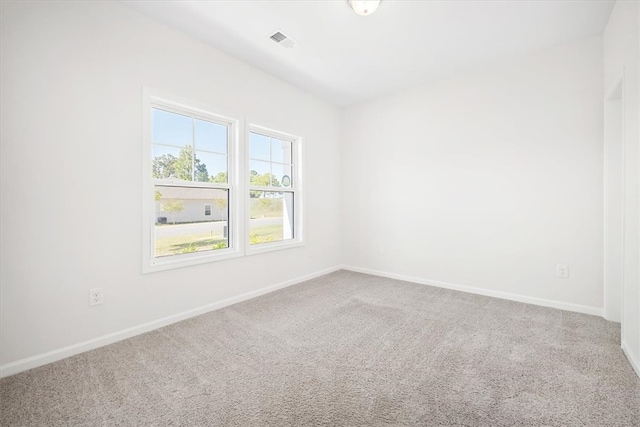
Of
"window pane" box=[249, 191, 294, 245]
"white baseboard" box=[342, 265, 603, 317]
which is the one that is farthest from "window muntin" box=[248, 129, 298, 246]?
"white baseboard" box=[342, 265, 603, 317]

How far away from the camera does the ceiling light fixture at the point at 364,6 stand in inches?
85.9

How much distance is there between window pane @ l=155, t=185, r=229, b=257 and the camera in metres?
2.64

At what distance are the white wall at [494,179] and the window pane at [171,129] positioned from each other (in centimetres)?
269

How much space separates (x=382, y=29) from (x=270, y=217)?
2.49 metres

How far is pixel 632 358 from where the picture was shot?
1849 mm

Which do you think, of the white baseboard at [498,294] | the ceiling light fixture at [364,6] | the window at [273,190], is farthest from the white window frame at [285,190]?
the ceiling light fixture at [364,6]

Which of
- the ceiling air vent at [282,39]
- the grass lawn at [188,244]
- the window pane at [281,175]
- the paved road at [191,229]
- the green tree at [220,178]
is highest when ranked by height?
the ceiling air vent at [282,39]

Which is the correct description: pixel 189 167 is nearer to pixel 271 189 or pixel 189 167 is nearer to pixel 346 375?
pixel 271 189

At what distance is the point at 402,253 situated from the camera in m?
4.09

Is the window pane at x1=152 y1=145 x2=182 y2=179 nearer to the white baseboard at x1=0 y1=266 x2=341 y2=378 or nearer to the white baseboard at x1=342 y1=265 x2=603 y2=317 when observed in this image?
the white baseboard at x1=0 y1=266 x2=341 y2=378

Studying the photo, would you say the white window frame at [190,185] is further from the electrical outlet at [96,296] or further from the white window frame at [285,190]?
the electrical outlet at [96,296]

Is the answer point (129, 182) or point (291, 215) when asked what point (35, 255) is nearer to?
point (129, 182)

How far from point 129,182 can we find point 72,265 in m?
0.76

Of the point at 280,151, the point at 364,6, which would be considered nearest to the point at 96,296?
the point at 280,151
